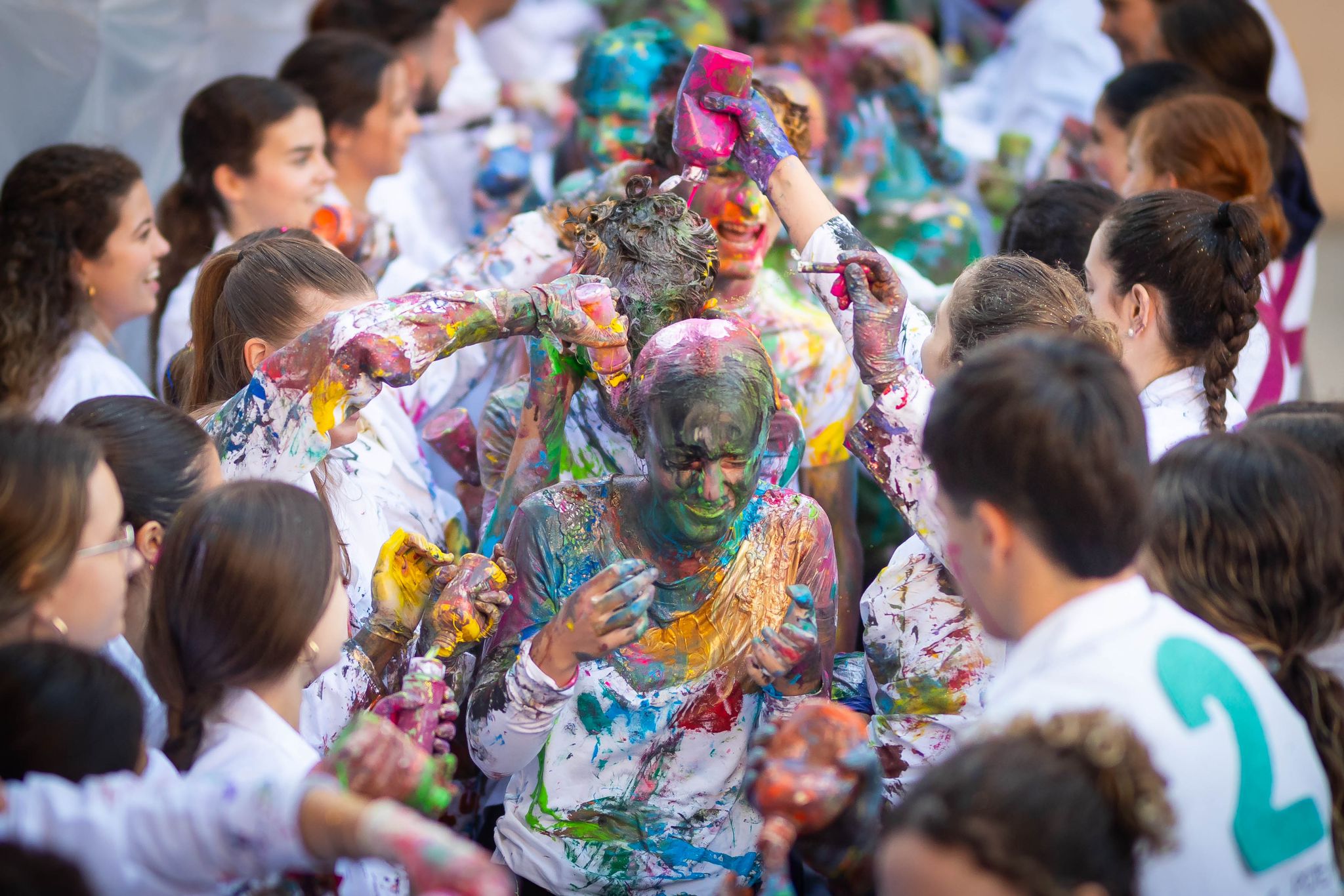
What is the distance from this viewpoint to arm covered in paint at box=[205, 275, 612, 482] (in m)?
2.14

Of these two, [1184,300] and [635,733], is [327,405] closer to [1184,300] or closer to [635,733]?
[635,733]

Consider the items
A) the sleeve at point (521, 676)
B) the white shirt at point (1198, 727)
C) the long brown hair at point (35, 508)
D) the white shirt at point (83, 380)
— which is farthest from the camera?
the white shirt at point (83, 380)

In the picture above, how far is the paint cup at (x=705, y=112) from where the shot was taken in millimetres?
2486

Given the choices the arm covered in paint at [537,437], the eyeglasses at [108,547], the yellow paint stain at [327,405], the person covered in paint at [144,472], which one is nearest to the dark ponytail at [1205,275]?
the arm covered in paint at [537,437]

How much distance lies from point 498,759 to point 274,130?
104 inches

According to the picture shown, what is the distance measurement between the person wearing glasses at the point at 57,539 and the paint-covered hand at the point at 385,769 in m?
0.42

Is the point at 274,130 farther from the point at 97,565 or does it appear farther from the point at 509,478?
the point at 97,565

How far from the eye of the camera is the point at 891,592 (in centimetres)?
232

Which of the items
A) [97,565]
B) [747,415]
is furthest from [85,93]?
[747,415]

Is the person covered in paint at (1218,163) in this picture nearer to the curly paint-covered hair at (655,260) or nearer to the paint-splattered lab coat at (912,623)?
the paint-splattered lab coat at (912,623)

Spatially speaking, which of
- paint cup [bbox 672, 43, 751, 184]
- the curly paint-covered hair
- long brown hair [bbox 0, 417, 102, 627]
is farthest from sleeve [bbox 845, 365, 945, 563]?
long brown hair [bbox 0, 417, 102, 627]

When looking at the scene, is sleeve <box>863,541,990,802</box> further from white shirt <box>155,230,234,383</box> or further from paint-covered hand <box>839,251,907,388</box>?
white shirt <box>155,230,234,383</box>

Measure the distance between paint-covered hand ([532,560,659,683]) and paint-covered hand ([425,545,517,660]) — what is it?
165mm

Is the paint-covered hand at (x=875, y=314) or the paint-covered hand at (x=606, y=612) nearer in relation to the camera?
the paint-covered hand at (x=606, y=612)
